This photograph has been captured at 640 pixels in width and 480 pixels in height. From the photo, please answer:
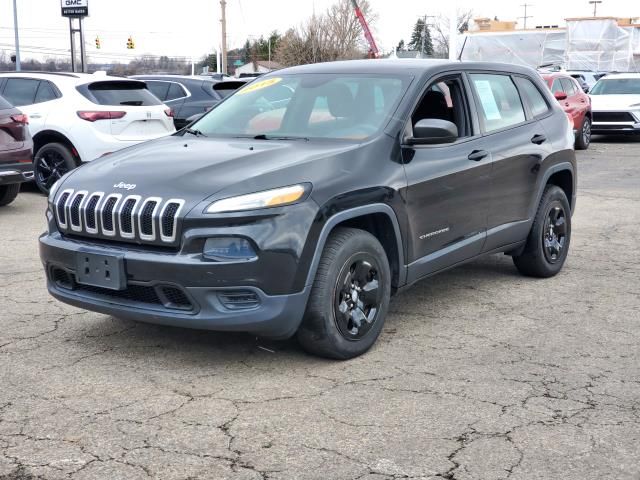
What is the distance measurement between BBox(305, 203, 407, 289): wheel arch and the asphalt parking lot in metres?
0.44

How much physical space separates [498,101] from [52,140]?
6.98m

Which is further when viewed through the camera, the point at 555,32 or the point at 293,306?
the point at 555,32

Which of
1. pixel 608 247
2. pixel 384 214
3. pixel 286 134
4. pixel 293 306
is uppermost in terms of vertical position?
pixel 286 134

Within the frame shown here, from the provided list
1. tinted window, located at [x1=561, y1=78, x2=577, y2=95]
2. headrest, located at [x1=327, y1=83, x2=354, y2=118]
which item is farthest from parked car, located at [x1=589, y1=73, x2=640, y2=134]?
headrest, located at [x1=327, y1=83, x2=354, y2=118]

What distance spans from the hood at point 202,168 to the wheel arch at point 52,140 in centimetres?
625

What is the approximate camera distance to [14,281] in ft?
22.4

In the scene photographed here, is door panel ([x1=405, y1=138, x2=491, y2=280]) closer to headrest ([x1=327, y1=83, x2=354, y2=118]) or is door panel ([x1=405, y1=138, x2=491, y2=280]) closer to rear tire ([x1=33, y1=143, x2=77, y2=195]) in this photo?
headrest ([x1=327, y1=83, x2=354, y2=118])

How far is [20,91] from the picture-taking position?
11.9 m

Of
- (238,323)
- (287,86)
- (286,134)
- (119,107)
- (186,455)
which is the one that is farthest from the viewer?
(119,107)

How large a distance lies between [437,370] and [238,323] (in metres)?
1.12

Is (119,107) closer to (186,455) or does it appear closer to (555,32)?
(186,455)

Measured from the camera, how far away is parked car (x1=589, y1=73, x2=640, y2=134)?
20.9 metres

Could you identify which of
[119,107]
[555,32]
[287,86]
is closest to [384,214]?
[287,86]

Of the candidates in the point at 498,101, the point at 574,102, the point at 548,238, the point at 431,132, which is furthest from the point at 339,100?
the point at 574,102
